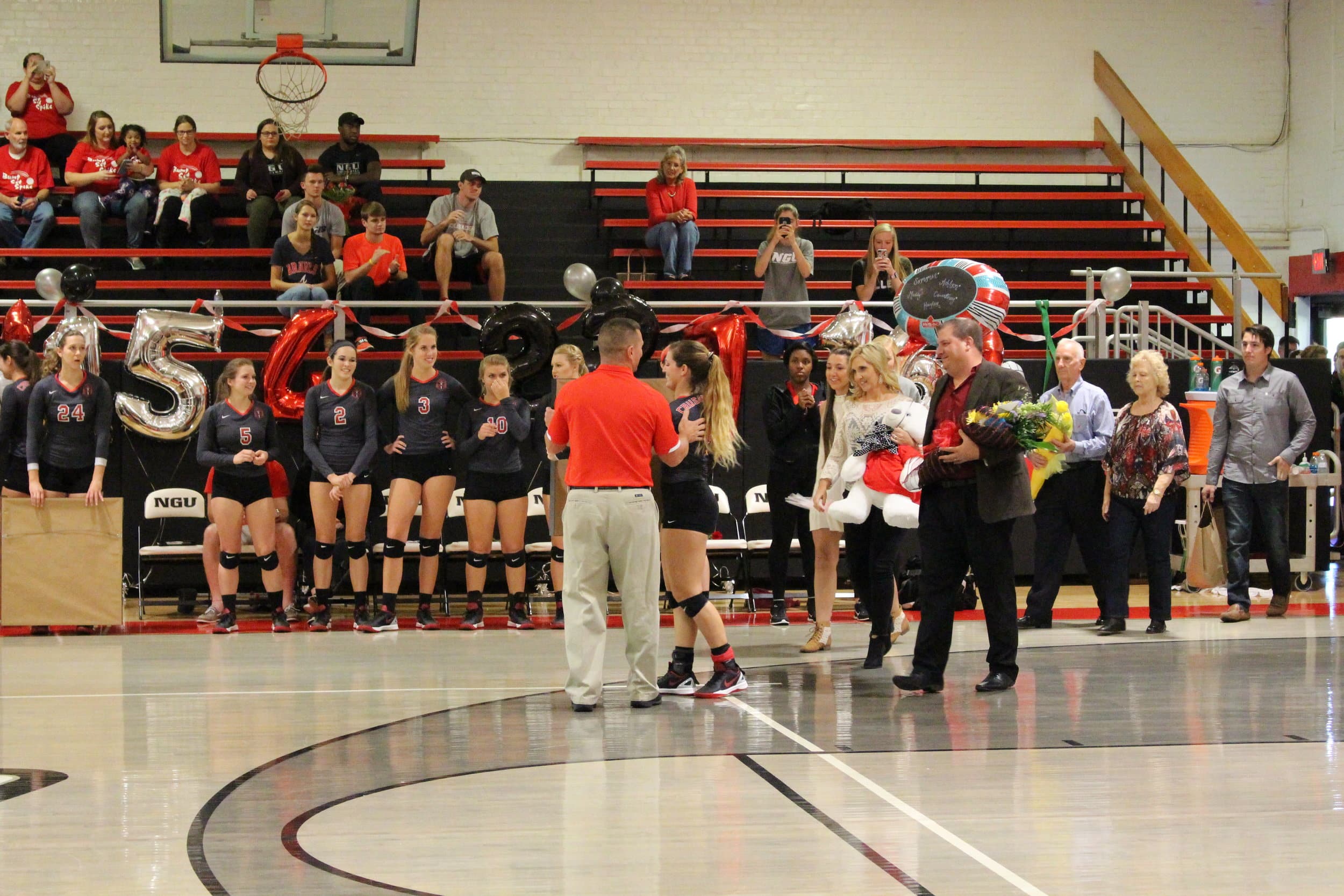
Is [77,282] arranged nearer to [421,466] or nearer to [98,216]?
[421,466]

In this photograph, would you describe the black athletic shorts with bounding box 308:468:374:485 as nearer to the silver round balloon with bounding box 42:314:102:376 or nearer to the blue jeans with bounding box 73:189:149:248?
the silver round balloon with bounding box 42:314:102:376

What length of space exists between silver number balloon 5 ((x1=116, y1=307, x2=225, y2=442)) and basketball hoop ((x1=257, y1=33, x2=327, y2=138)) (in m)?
4.81

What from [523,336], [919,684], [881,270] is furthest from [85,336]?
[919,684]

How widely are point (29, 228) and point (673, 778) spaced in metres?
11.3

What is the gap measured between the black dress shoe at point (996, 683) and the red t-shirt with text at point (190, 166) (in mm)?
10510

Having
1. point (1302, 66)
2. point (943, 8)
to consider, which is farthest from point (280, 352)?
point (1302, 66)

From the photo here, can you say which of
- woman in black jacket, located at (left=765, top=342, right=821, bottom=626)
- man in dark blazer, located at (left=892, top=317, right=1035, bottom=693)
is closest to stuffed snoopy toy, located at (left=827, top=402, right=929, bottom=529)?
man in dark blazer, located at (left=892, top=317, right=1035, bottom=693)

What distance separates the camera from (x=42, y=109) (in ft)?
49.6

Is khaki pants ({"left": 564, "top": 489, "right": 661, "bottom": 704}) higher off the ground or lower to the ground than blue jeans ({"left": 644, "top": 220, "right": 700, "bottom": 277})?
lower

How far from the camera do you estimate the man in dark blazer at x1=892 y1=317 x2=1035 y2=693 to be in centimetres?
644

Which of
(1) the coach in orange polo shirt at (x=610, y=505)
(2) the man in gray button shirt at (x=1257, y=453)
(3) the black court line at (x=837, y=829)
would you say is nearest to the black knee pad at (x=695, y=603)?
(1) the coach in orange polo shirt at (x=610, y=505)

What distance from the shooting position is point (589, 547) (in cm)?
621

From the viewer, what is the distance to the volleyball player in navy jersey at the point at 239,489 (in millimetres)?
9125

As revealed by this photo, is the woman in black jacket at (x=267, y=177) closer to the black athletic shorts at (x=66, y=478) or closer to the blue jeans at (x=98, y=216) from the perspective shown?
the blue jeans at (x=98, y=216)
